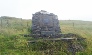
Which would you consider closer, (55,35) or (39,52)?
(39,52)

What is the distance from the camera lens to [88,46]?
105 feet

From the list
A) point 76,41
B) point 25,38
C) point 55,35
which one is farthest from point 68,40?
point 25,38

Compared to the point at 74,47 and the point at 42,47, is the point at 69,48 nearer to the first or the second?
the point at 74,47

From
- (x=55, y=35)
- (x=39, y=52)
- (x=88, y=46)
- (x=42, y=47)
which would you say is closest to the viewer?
(x=39, y=52)

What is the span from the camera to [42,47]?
29.9 meters

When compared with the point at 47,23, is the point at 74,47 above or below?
below

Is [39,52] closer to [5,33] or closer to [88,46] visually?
[88,46]

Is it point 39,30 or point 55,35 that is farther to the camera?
point 39,30

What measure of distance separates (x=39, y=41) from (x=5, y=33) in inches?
320

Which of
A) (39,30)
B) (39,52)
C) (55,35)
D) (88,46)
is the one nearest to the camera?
(39,52)

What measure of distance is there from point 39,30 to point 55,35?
14.5ft

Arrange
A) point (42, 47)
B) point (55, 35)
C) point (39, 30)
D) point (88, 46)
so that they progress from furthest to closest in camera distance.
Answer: point (39, 30)
point (55, 35)
point (88, 46)
point (42, 47)

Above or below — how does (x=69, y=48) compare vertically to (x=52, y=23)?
below

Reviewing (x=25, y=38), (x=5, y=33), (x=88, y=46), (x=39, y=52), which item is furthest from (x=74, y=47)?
(x=5, y=33)
